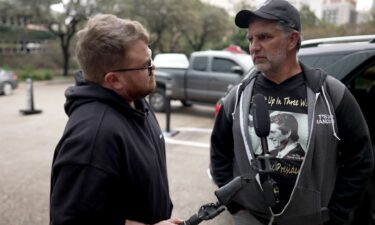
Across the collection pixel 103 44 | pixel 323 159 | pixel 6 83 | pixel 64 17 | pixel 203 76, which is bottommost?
pixel 6 83

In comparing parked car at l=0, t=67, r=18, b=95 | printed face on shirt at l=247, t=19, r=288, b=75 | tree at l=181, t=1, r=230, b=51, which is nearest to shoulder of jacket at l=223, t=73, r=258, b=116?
printed face on shirt at l=247, t=19, r=288, b=75

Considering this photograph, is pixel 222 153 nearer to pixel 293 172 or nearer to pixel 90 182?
pixel 293 172

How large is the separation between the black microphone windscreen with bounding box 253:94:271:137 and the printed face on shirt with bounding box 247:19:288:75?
0.37 meters

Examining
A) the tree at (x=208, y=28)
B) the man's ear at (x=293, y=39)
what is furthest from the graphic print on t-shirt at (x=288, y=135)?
the tree at (x=208, y=28)

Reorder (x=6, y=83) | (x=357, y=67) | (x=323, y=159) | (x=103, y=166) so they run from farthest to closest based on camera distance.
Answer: (x=6, y=83) < (x=357, y=67) < (x=323, y=159) < (x=103, y=166)

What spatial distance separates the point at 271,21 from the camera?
2135 mm

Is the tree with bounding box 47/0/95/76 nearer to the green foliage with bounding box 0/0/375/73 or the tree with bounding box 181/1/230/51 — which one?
the green foliage with bounding box 0/0/375/73

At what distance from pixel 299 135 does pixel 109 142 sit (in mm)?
1024

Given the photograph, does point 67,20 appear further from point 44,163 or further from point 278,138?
point 278,138

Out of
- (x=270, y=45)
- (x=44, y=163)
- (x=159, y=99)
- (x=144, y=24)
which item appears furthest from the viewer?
(x=144, y=24)

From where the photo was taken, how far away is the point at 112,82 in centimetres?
166

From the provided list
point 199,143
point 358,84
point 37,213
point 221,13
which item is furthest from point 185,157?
point 221,13

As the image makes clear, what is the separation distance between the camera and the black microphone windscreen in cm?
174

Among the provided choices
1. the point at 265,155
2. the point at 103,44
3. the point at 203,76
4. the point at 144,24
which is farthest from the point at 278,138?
the point at 144,24
